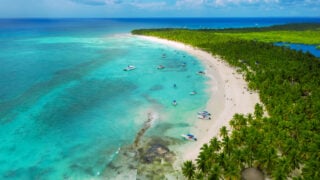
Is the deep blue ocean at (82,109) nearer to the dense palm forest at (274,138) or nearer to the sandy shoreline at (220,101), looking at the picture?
the sandy shoreline at (220,101)

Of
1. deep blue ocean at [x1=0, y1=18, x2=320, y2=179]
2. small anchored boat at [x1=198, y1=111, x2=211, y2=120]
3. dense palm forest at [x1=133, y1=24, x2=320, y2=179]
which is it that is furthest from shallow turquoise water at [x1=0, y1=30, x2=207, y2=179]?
dense palm forest at [x1=133, y1=24, x2=320, y2=179]

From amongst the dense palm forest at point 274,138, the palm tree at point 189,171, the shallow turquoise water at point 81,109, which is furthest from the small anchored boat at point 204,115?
the palm tree at point 189,171

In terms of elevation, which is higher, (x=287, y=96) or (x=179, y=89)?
(x=287, y=96)

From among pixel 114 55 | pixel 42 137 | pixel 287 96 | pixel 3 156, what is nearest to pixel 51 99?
pixel 42 137

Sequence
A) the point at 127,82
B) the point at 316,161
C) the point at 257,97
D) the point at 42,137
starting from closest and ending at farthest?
the point at 316,161 < the point at 42,137 < the point at 257,97 < the point at 127,82

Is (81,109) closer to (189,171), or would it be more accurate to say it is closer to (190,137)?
(190,137)

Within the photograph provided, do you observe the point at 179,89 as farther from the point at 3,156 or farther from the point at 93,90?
the point at 3,156
